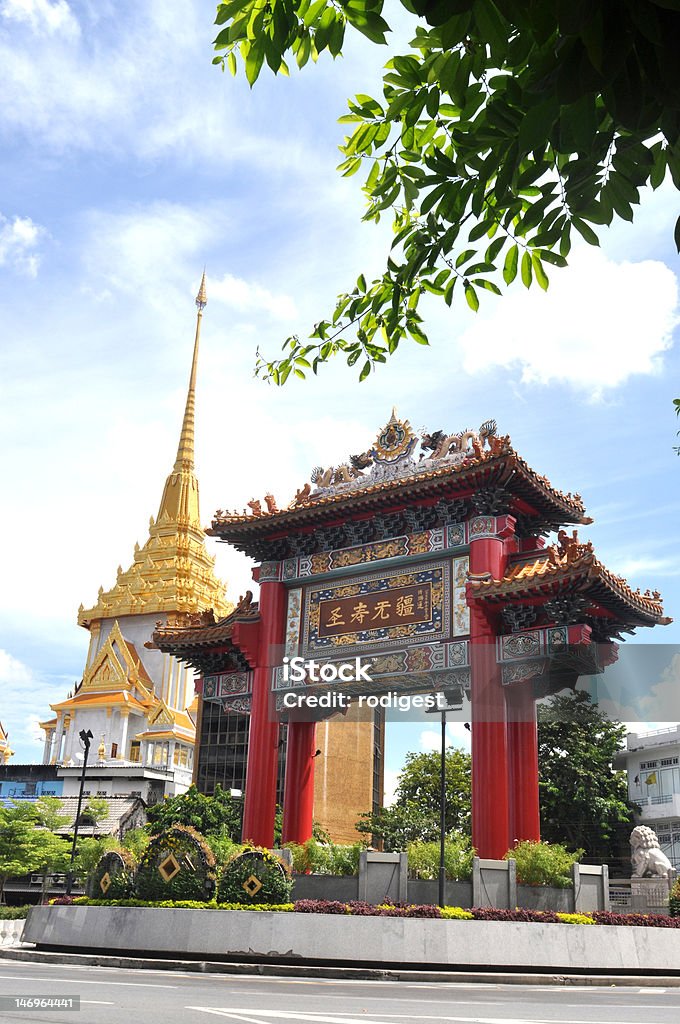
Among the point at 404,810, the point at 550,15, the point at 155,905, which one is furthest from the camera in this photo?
the point at 404,810

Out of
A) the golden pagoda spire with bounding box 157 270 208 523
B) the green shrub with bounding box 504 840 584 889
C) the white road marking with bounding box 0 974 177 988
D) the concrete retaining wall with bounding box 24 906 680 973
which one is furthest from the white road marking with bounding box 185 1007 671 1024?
the golden pagoda spire with bounding box 157 270 208 523

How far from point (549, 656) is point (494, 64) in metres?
18.8

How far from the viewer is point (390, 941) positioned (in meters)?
18.4

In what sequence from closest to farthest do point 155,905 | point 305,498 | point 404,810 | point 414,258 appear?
1. point 414,258
2. point 155,905
3. point 305,498
4. point 404,810

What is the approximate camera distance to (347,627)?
25250 millimetres

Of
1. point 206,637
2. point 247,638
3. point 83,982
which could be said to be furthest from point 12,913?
point 83,982

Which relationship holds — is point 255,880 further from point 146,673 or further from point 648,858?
point 146,673

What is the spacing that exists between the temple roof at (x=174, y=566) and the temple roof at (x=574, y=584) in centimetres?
5413

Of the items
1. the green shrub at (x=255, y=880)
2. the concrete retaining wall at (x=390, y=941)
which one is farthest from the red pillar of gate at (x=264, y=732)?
the concrete retaining wall at (x=390, y=941)

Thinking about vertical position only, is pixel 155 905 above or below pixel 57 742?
below

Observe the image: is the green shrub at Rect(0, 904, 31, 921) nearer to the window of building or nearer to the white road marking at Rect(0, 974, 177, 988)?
the white road marking at Rect(0, 974, 177, 988)

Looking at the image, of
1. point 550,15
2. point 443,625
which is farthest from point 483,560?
point 550,15

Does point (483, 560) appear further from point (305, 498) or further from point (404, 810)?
point (404, 810)

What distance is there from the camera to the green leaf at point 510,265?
4770mm
